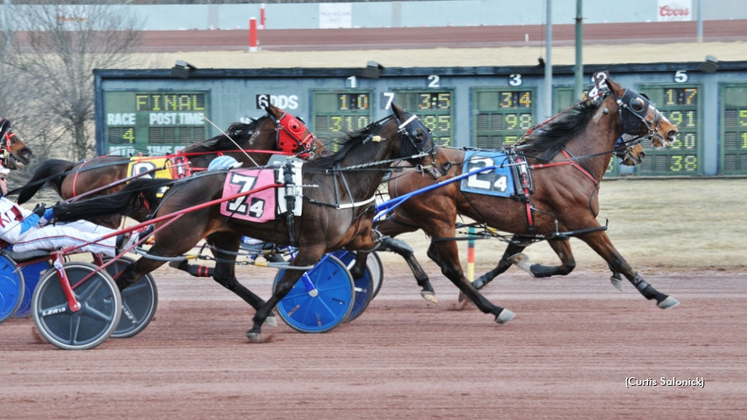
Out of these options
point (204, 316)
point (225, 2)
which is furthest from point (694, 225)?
point (225, 2)

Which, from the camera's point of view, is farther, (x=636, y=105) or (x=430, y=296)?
(x=430, y=296)

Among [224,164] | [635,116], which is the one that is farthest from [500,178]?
[224,164]

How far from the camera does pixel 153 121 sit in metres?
17.0

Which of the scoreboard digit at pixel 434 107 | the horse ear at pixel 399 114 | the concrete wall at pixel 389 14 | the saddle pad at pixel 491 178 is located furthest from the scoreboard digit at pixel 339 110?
the concrete wall at pixel 389 14

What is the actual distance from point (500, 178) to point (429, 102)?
378 inches

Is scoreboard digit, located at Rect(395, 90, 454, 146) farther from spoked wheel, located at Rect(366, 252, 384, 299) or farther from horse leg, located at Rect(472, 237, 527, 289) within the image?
spoked wheel, located at Rect(366, 252, 384, 299)

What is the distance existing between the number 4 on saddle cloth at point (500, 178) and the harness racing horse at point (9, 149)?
3951 mm

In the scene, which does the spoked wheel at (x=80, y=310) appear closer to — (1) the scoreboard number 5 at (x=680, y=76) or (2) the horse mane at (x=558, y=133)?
(2) the horse mane at (x=558, y=133)

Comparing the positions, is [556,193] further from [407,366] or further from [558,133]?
[407,366]

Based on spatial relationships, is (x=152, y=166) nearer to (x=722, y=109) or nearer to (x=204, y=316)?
(x=204, y=316)

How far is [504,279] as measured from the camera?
1077cm

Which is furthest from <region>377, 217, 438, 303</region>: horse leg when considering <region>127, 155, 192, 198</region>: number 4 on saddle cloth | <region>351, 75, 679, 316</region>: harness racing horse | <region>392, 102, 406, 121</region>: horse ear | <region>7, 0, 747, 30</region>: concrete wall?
<region>7, 0, 747, 30</region>: concrete wall

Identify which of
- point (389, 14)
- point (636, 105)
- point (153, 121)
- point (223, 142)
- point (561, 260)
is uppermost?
point (389, 14)

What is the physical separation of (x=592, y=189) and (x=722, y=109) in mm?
10891
